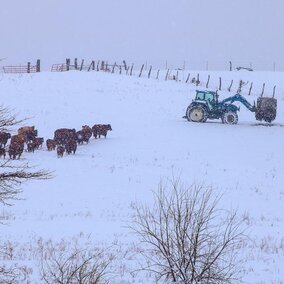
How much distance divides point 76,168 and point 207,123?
16774 mm

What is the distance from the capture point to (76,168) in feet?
86.2

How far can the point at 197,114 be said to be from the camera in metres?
41.4

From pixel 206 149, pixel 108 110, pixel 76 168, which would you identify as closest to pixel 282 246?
pixel 76 168

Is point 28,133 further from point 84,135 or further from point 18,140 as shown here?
point 18,140

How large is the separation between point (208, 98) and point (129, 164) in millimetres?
15324

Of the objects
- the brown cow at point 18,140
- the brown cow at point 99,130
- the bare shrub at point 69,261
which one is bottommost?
the bare shrub at point 69,261

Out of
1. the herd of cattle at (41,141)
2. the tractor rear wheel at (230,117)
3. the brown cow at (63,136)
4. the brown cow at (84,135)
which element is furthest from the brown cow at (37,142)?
the tractor rear wheel at (230,117)

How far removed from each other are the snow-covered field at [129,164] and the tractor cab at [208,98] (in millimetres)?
1783

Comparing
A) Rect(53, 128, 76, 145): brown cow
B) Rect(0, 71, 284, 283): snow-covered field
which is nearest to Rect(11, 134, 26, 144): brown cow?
Rect(0, 71, 284, 283): snow-covered field

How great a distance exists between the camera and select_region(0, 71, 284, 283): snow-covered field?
626 inches

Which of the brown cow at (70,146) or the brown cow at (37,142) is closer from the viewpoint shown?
the brown cow at (70,146)

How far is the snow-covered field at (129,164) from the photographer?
1589 centimetres

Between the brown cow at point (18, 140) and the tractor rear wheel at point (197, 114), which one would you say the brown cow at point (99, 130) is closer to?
the brown cow at point (18, 140)

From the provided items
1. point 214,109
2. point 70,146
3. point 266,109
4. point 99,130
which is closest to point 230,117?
point 214,109
